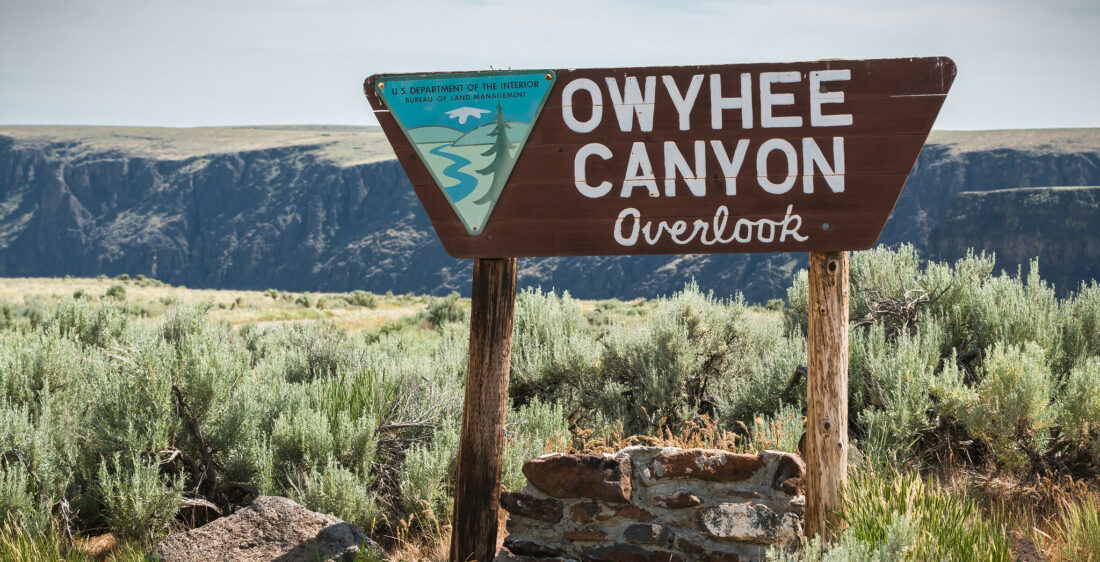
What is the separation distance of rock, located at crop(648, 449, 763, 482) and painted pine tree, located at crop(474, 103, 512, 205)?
5.09ft

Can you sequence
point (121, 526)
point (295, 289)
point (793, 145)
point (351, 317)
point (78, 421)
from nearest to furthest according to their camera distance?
point (793, 145) < point (121, 526) < point (78, 421) < point (351, 317) < point (295, 289)

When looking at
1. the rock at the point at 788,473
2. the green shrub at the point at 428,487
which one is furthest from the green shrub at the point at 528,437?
the rock at the point at 788,473

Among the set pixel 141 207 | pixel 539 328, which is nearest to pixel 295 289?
pixel 141 207

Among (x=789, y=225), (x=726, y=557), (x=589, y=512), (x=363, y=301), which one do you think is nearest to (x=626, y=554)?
(x=589, y=512)

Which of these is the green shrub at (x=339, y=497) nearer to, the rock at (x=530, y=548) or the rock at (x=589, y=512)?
the rock at (x=530, y=548)

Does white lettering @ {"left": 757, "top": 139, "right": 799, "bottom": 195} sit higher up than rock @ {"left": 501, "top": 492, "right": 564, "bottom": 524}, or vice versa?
white lettering @ {"left": 757, "top": 139, "right": 799, "bottom": 195}

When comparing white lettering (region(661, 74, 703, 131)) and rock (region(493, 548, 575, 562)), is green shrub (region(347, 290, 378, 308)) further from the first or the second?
white lettering (region(661, 74, 703, 131))

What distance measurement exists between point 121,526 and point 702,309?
497 cm

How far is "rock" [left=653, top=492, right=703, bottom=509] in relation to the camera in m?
3.51

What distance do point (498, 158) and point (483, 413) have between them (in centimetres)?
119

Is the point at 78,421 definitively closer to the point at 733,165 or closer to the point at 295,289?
the point at 733,165

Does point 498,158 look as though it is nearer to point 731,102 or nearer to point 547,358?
point 731,102

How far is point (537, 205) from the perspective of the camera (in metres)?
3.31

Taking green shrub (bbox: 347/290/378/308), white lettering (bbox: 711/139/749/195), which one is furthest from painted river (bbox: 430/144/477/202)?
green shrub (bbox: 347/290/378/308)
